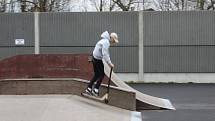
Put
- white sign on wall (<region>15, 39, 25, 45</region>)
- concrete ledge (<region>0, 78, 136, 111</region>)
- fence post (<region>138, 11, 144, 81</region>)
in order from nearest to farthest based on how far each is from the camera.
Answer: concrete ledge (<region>0, 78, 136, 111</region>) < fence post (<region>138, 11, 144, 81</region>) < white sign on wall (<region>15, 39, 25, 45</region>)

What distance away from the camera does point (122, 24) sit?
91.9ft

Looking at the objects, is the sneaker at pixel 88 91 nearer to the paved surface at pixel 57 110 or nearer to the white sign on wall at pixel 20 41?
the paved surface at pixel 57 110

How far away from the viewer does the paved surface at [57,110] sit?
456 inches

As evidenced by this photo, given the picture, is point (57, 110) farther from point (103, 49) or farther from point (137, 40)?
point (137, 40)

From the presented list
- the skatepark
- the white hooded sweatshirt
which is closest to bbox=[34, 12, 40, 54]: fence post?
the skatepark

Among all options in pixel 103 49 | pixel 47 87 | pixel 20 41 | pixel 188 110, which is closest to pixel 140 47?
pixel 20 41

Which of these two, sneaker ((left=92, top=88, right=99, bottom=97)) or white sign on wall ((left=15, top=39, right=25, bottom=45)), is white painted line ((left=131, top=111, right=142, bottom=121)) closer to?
sneaker ((left=92, top=88, right=99, bottom=97))

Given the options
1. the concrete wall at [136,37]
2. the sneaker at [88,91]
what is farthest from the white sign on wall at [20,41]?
the sneaker at [88,91]

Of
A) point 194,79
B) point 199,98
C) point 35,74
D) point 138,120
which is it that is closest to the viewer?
point 138,120

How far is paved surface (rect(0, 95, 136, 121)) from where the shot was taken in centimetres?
1157

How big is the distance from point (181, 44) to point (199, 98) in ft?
31.1

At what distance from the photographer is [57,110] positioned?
39.7 feet

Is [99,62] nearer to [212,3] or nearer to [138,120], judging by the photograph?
[138,120]

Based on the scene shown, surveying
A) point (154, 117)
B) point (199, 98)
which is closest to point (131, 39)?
point (199, 98)
